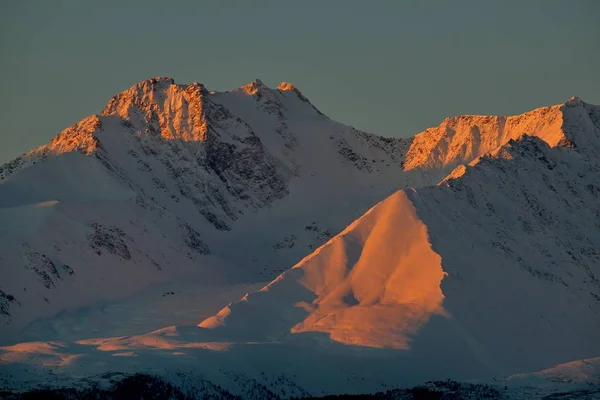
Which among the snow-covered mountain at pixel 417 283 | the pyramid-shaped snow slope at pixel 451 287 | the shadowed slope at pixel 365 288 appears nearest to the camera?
the snow-covered mountain at pixel 417 283

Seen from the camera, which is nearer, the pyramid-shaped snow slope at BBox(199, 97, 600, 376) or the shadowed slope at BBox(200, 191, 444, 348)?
the pyramid-shaped snow slope at BBox(199, 97, 600, 376)

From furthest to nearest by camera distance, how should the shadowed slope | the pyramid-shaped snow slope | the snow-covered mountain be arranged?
the shadowed slope
the pyramid-shaped snow slope
the snow-covered mountain

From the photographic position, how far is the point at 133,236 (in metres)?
193

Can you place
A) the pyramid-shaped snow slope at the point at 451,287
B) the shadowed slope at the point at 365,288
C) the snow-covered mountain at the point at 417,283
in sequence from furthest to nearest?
the shadowed slope at the point at 365,288 < the pyramid-shaped snow slope at the point at 451,287 < the snow-covered mountain at the point at 417,283

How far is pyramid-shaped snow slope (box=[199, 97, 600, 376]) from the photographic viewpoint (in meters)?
120

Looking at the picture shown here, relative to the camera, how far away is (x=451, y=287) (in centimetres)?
12669

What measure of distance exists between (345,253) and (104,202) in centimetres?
6830

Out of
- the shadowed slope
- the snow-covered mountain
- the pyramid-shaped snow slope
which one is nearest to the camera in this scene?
the snow-covered mountain

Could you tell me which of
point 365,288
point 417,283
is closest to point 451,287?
point 417,283

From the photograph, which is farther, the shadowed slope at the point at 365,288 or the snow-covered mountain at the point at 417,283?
the shadowed slope at the point at 365,288

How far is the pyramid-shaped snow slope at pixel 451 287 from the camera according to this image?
119688 mm

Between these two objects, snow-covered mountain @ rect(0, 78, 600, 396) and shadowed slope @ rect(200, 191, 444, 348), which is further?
shadowed slope @ rect(200, 191, 444, 348)

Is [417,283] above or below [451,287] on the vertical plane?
above

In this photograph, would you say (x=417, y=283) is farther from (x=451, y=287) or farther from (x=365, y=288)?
(x=365, y=288)
